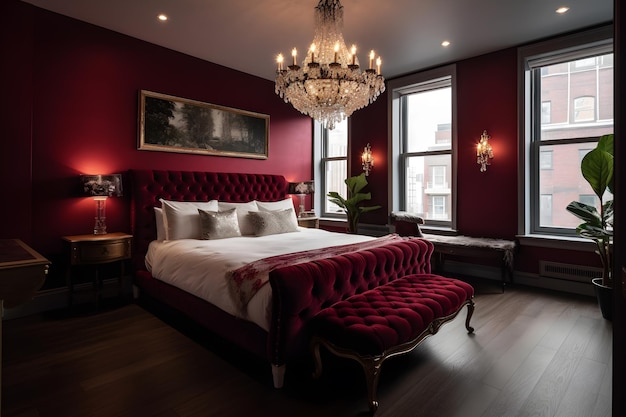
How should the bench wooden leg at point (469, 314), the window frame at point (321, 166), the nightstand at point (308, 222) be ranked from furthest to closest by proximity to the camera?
1. the window frame at point (321, 166)
2. the nightstand at point (308, 222)
3. the bench wooden leg at point (469, 314)

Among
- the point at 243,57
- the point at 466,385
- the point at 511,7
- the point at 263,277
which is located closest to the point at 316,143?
the point at 243,57

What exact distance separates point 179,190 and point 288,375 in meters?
2.86

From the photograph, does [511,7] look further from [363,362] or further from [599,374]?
[363,362]

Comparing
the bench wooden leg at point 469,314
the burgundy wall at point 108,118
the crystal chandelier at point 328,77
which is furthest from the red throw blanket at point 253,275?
the burgundy wall at point 108,118

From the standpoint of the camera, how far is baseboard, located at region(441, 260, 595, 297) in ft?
12.7

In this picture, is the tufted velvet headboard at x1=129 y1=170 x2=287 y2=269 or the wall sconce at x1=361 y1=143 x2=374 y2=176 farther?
the wall sconce at x1=361 y1=143 x2=374 y2=176

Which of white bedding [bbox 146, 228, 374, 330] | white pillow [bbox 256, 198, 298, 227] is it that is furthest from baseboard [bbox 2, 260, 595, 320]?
white pillow [bbox 256, 198, 298, 227]

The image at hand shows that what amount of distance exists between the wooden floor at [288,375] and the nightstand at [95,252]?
44cm

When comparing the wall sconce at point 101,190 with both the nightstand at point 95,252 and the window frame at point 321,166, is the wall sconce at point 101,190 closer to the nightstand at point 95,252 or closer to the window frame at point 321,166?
the nightstand at point 95,252

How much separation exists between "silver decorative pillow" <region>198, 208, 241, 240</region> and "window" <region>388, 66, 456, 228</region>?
283 centimetres

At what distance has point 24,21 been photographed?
3.21 meters

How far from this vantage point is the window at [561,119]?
389 centimetres

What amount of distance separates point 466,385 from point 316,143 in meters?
4.91

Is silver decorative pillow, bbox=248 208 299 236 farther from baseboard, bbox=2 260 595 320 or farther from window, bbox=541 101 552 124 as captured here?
window, bbox=541 101 552 124
